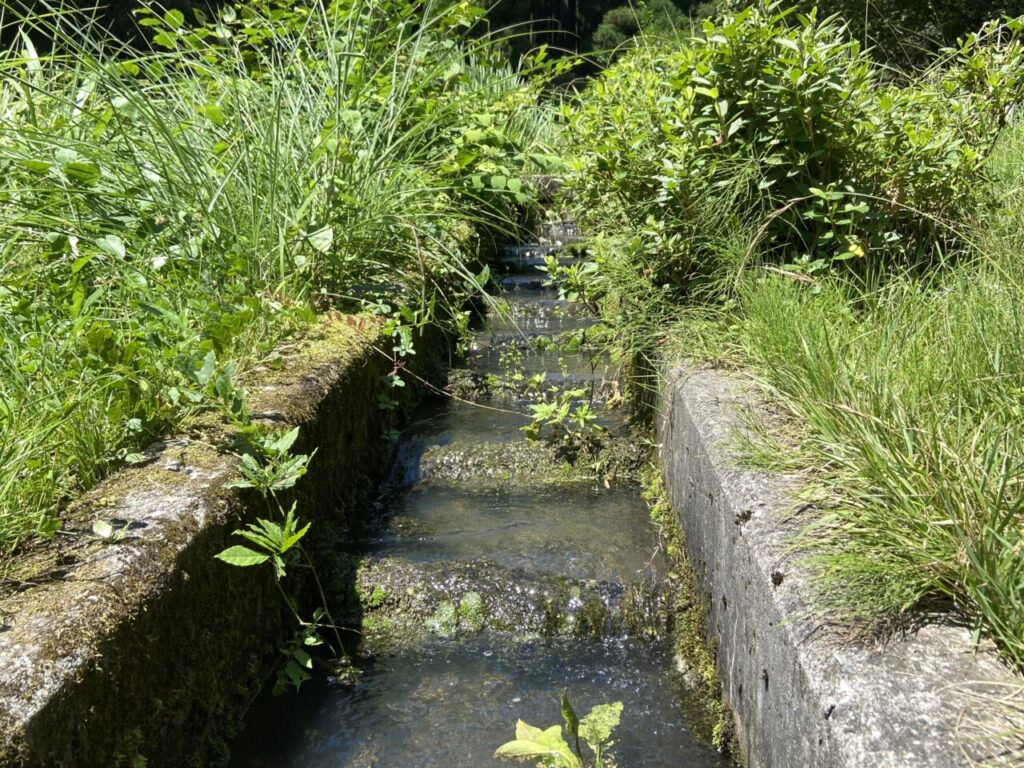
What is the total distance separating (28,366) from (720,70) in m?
2.66

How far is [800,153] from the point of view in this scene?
147 inches

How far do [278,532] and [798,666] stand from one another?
1.29 m

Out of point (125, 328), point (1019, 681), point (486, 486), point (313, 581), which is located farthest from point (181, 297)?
point (1019, 681)

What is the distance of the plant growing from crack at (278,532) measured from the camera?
241cm

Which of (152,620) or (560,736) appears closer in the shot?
(560,736)

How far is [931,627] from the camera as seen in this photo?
175 cm

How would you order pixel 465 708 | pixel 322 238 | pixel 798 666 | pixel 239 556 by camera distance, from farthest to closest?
pixel 322 238 < pixel 465 708 < pixel 239 556 < pixel 798 666

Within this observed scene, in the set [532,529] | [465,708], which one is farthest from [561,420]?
[465,708]

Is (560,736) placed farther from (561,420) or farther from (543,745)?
(561,420)

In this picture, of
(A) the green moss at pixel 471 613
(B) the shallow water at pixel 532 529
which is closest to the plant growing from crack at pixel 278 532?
(A) the green moss at pixel 471 613

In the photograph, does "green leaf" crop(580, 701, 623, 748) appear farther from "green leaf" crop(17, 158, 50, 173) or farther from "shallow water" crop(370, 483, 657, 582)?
"green leaf" crop(17, 158, 50, 173)

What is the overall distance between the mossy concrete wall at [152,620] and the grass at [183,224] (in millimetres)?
131

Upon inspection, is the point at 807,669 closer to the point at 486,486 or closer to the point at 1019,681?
the point at 1019,681

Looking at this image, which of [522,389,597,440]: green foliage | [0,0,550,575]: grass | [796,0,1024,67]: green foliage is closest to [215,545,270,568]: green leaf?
[0,0,550,575]: grass
